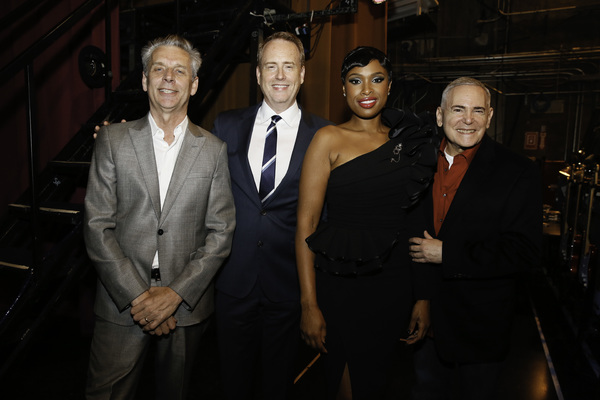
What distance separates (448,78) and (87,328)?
9.33 m

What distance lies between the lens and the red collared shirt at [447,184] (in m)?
1.72

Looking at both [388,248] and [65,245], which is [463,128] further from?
[65,245]

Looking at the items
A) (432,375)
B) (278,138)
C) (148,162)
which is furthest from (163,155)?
(432,375)

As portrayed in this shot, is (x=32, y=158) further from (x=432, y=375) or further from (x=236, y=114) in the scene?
(x=432, y=375)

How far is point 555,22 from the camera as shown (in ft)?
29.7

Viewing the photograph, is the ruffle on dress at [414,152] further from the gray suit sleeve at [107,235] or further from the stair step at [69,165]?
the stair step at [69,165]

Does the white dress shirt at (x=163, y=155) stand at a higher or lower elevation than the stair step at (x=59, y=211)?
higher

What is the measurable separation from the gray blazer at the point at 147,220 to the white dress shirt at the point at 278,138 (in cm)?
19

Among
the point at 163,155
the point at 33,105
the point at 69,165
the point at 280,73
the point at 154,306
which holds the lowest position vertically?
the point at 154,306

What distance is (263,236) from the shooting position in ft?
5.92

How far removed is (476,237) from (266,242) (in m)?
0.83

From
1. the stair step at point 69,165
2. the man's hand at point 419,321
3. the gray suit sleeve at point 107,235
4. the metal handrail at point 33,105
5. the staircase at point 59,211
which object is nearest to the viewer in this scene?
the gray suit sleeve at point 107,235

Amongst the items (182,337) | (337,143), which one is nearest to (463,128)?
(337,143)

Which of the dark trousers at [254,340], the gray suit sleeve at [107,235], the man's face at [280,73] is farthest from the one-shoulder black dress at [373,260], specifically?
the gray suit sleeve at [107,235]
